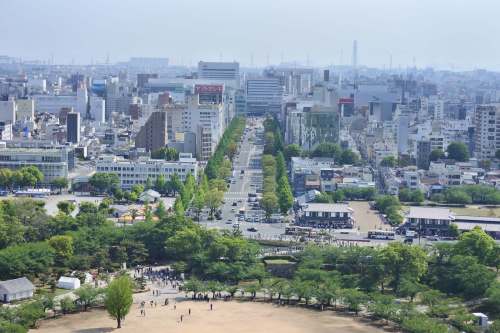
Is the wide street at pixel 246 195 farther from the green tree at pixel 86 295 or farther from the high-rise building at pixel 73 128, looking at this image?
the high-rise building at pixel 73 128

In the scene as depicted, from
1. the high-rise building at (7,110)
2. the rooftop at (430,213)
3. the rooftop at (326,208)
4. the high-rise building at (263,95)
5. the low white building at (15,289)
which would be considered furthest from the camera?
the high-rise building at (263,95)

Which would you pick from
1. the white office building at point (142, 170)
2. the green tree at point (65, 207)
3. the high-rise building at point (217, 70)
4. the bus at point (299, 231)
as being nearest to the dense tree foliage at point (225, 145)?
the white office building at point (142, 170)

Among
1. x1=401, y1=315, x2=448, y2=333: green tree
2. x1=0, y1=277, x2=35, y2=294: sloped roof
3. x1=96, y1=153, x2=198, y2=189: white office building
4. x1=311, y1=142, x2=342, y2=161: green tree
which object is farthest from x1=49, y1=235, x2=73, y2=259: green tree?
x1=311, y1=142, x2=342, y2=161: green tree

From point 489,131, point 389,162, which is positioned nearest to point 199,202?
point 389,162

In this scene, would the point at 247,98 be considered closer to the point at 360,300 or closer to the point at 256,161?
the point at 256,161

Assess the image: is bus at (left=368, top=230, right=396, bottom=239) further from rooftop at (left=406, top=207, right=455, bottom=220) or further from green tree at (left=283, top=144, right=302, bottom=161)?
green tree at (left=283, top=144, right=302, bottom=161)

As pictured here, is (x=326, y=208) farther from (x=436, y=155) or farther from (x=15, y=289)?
(x=436, y=155)
